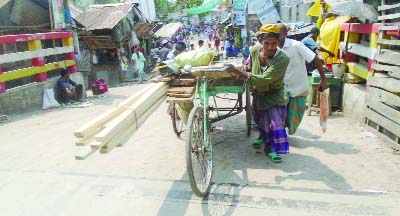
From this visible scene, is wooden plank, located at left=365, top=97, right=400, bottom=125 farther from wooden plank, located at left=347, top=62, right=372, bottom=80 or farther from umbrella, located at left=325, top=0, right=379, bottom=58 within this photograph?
umbrella, located at left=325, top=0, right=379, bottom=58

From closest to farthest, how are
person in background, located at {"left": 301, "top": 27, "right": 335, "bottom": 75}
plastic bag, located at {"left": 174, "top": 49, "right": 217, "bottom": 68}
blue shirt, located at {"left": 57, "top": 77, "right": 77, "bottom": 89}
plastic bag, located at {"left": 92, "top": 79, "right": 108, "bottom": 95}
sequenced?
plastic bag, located at {"left": 174, "top": 49, "right": 217, "bottom": 68} → person in background, located at {"left": 301, "top": 27, "right": 335, "bottom": 75} → blue shirt, located at {"left": 57, "top": 77, "right": 77, "bottom": 89} → plastic bag, located at {"left": 92, "top": 79, "right": 108, "bottom": 95}

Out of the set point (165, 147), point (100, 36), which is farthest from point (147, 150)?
point (100, 36)

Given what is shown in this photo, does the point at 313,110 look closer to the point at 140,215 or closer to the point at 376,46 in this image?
the point at 376,46

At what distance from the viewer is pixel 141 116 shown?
3.47 metres

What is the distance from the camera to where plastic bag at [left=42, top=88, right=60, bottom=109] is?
8.78 metres

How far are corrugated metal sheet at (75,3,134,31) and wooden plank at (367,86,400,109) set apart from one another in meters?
12.6

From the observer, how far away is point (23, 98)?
8.19 metres

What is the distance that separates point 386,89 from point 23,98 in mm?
7335

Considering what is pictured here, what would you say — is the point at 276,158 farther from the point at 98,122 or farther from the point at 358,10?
the point at 358,10

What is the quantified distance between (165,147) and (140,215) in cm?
201

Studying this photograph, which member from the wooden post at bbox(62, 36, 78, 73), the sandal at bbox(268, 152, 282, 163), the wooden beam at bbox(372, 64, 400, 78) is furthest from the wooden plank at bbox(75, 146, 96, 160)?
the wooden post at bbox(62, 36, 78, 73)

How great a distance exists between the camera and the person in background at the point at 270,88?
13.1ft

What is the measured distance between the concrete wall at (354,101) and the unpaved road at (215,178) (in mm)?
315

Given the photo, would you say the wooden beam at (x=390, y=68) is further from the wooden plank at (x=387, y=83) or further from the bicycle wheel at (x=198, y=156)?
the bicycle wheel at (x=198, y=156)
